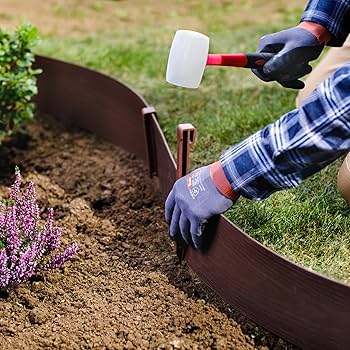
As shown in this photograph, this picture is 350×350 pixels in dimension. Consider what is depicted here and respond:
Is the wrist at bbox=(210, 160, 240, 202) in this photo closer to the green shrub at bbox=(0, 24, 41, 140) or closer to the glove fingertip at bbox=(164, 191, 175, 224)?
the glove fingertip at bbox=(164, 191, 175, 224)

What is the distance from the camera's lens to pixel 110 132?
4.12 meters

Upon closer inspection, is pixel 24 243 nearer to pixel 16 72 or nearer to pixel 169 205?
pixel 169 205

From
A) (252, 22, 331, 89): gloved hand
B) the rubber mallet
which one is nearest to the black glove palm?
(252, 22, 331, 89): gloved hand

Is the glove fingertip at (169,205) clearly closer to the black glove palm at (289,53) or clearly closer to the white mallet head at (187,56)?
the white mallet head at (187,56)

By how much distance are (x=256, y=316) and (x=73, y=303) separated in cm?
68

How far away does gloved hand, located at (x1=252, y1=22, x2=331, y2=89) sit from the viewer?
304 centimetres

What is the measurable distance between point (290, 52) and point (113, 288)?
3.92 feet

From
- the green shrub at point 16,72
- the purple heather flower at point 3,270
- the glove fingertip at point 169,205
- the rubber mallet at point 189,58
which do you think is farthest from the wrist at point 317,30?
the purple heather flower at point 3,270

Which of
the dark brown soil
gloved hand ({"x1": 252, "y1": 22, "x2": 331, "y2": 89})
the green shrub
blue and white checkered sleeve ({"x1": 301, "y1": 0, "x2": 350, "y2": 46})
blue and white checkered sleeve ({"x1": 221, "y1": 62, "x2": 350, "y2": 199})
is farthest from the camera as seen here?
A: the green shrub

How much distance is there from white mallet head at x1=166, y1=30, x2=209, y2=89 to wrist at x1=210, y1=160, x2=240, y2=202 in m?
0.41

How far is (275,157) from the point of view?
2.38 metres

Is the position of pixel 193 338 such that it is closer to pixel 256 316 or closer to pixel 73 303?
pixel 256 316

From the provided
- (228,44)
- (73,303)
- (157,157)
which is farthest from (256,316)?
(228,44)

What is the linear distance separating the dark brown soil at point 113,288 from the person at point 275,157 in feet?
0.79
